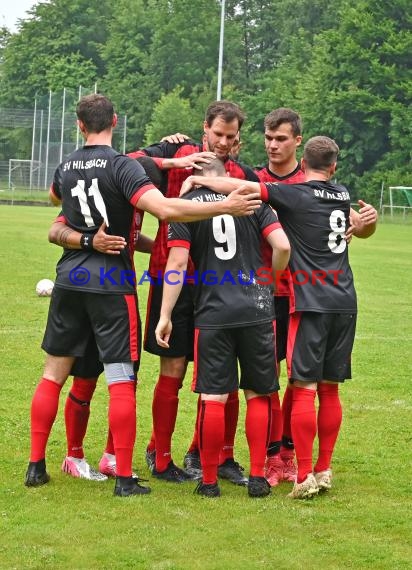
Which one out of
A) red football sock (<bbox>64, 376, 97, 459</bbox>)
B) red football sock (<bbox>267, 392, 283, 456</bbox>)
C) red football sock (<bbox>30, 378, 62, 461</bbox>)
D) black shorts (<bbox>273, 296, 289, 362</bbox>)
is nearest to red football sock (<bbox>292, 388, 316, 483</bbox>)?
red football sock (<bbox>267, 392, 283, 456</bbox>)

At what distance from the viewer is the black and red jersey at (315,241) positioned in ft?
19.2

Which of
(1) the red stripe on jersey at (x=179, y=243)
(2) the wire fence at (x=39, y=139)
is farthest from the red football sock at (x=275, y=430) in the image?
(2) the wire fence at (x=39, y=139)

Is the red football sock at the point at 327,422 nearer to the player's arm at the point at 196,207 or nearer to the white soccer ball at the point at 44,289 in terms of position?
the player's arm at the point at 196,207

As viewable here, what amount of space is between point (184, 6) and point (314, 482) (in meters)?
73.8

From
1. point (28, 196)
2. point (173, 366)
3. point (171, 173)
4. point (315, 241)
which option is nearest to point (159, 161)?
point (171, 173)

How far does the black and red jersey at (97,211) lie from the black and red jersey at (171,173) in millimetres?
329

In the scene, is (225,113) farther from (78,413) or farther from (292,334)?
(78,413)

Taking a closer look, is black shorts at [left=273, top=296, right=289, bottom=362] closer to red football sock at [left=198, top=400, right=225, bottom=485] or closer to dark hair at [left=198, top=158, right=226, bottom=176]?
red football sock at [left=198, top=400, right=225, bottom=485]

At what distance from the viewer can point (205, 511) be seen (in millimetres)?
5488

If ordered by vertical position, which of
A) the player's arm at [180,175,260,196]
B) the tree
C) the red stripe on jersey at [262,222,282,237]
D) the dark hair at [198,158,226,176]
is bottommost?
the red stripe on jersey at [262,222,282,237]

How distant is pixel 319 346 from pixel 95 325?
1.31m

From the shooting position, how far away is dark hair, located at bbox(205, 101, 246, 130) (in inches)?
234

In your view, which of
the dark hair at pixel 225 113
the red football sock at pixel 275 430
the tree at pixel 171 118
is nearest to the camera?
the dark hair at pixel 225 113

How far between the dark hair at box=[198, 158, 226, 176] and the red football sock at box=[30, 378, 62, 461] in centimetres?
154
